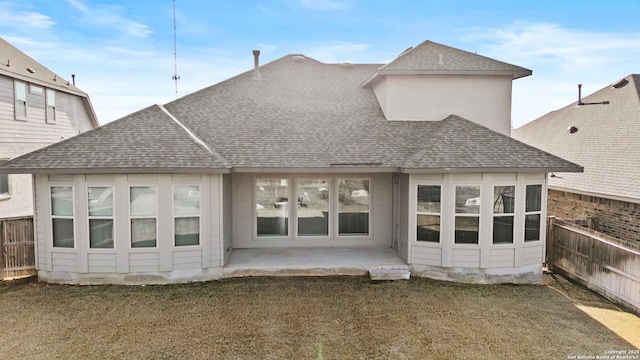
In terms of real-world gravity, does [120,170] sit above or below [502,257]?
above

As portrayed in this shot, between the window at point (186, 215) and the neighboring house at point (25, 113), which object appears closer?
the window at point (186, 215)

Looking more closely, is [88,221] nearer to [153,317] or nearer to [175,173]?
[175,173]

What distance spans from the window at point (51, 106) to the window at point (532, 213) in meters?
18.7

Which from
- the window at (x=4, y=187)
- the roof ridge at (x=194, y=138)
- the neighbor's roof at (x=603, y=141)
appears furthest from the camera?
the window at (x=4, y=187)

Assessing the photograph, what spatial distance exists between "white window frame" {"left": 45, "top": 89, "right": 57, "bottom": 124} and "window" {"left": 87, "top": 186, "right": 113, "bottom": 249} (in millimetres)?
10919

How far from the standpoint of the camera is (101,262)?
894cm

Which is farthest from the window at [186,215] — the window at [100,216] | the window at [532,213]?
the window at [532,213]

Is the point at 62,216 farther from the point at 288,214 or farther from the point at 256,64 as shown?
the point at 256,64

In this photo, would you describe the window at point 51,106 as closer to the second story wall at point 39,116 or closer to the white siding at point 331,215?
the second story wall at point 39,116

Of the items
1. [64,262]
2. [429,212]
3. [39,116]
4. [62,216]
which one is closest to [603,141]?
[429,212]

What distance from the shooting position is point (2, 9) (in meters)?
15.5

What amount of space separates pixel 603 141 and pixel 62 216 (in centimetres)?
1626

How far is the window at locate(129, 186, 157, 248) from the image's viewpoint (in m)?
8.92

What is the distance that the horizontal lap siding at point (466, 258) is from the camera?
9.35m
